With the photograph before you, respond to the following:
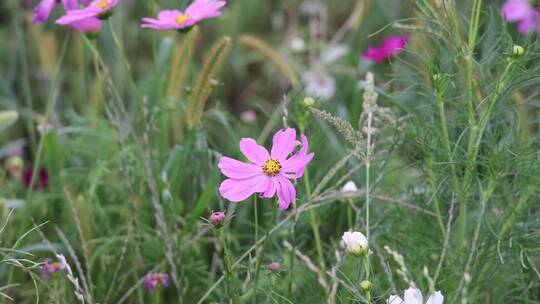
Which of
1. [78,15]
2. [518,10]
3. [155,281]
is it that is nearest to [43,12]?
[78,15]

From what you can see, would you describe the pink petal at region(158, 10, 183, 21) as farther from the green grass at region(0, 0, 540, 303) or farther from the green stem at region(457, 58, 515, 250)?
the green stem at region(457, 58, 515, 250)

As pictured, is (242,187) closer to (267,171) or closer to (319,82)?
(267,171)

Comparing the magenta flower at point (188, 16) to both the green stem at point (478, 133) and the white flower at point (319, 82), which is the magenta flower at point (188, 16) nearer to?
the green stem at point (478, 133)

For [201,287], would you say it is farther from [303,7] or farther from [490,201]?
[303,7]

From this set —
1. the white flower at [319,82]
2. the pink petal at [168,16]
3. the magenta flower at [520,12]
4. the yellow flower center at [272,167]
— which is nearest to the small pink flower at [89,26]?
the pink petal at [168,16]

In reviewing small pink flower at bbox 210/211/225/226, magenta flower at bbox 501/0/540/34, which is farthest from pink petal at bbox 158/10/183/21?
magenta flower at bbox 501/0/540/34
